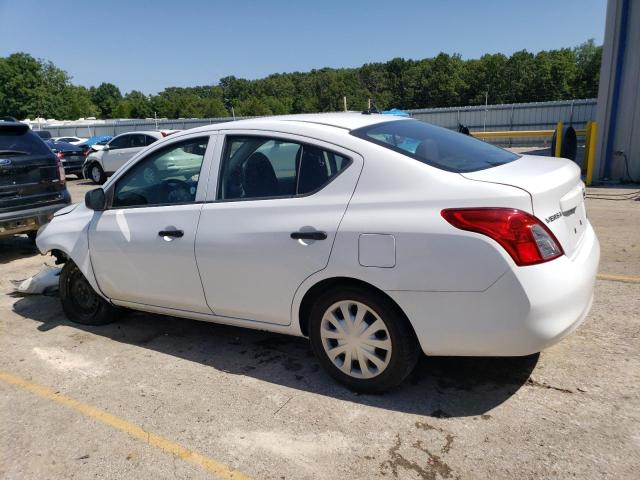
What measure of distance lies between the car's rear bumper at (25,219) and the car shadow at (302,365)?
2508 millimetres

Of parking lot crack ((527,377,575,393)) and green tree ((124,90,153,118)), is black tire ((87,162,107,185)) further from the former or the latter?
green tree ((124,90,153,118))

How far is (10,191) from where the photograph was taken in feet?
22.5

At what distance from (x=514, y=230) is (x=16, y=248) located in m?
7.96

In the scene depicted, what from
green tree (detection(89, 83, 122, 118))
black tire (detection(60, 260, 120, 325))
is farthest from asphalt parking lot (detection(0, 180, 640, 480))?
green tree (detection(89, 83, 122, 118))

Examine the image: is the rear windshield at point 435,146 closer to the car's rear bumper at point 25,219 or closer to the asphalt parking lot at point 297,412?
the asphalt parking lot at point 297,412

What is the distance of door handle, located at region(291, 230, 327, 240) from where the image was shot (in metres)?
3.00

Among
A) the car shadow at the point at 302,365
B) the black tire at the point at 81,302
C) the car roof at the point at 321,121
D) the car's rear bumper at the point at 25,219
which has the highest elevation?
the car roof at the point at 321,121

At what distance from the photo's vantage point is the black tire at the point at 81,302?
4.59 meters

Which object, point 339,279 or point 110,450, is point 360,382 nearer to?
point 339,279

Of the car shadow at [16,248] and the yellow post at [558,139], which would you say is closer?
the car shadow at [16,248]

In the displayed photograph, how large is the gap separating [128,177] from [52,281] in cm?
219

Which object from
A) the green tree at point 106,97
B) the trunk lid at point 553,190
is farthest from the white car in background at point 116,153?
the green tree at point 106,97

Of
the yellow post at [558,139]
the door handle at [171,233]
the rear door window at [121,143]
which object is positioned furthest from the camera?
the rear door window at [121,143]

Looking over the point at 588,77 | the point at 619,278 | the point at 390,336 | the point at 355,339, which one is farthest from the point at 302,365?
the point at 588,77
